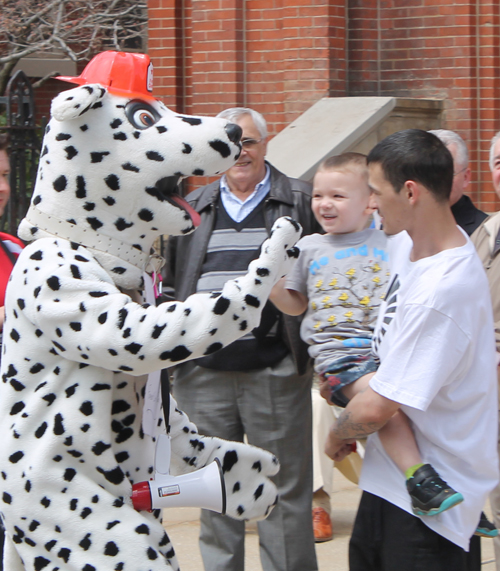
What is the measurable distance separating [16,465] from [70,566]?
12.5 inches

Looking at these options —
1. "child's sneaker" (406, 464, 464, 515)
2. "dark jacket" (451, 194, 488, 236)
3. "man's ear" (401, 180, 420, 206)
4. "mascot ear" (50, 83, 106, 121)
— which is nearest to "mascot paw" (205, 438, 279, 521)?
"child's sneaker" (406, 464, 464, 515)

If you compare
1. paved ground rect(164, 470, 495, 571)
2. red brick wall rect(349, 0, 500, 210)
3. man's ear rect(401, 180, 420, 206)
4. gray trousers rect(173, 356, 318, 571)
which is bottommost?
paved ground rect(164, 470, 495, 571)

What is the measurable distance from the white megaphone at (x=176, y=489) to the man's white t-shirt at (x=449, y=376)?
1.73 ft

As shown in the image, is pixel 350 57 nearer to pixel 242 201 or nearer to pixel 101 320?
pixel 242 201

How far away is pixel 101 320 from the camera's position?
2.33m

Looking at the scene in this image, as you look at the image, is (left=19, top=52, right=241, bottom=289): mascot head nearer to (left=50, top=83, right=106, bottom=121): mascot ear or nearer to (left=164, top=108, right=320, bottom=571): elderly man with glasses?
(left=50, top=83, right=106, bottom=121): mascot ear

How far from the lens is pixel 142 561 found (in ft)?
7.66

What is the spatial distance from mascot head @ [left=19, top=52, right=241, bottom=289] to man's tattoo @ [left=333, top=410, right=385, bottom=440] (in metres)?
0.76

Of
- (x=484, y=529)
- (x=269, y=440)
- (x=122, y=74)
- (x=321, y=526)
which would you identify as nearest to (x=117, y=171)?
(x=122, y=74)

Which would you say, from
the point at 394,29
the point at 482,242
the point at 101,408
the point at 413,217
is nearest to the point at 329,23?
the point at 394,29

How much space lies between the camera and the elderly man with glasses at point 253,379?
3.99 meters

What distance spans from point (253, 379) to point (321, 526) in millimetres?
1156

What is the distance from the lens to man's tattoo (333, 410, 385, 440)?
102 inches

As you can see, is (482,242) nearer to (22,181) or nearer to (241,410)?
(241,410)
